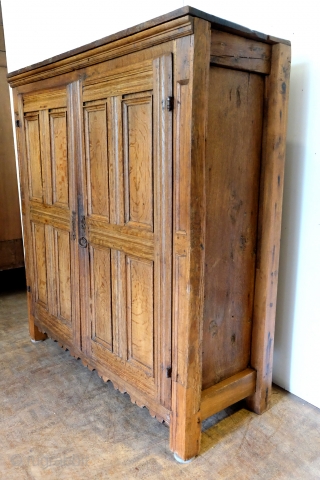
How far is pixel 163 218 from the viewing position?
1665mm

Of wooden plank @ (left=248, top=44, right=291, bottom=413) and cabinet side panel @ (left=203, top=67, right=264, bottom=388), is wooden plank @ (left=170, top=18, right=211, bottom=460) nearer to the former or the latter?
cabinet side panel @ (left=203, top=67, right=264, bottom=388)

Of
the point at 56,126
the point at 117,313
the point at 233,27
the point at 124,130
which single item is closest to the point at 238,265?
the point at 117,313

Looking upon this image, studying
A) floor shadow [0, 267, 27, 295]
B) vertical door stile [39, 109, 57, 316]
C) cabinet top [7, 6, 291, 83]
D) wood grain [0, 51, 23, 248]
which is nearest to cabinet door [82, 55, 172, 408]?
cabinet top [7, 6, 291, 83]

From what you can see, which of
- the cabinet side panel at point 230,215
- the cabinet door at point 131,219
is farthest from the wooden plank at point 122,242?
the cabinet side panel at point 230,215

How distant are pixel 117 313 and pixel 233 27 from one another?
4.55ft

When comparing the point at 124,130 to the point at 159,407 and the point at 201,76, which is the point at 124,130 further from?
the point at 159,407

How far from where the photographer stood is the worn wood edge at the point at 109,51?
1450mm

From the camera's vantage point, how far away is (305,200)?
2.06 m

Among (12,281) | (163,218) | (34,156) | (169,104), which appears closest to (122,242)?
(163,218)

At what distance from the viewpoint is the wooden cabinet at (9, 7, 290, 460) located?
156 cm

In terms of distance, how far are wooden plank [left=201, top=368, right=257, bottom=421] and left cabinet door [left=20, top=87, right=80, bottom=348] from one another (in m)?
0.90

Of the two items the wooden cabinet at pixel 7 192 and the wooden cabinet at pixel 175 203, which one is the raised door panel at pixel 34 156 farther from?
the wooden cabinet at pixel 7 192

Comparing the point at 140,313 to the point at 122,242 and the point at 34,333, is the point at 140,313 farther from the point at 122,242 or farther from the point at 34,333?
the point at 34,333

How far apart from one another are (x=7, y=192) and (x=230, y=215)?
2.54 meters
